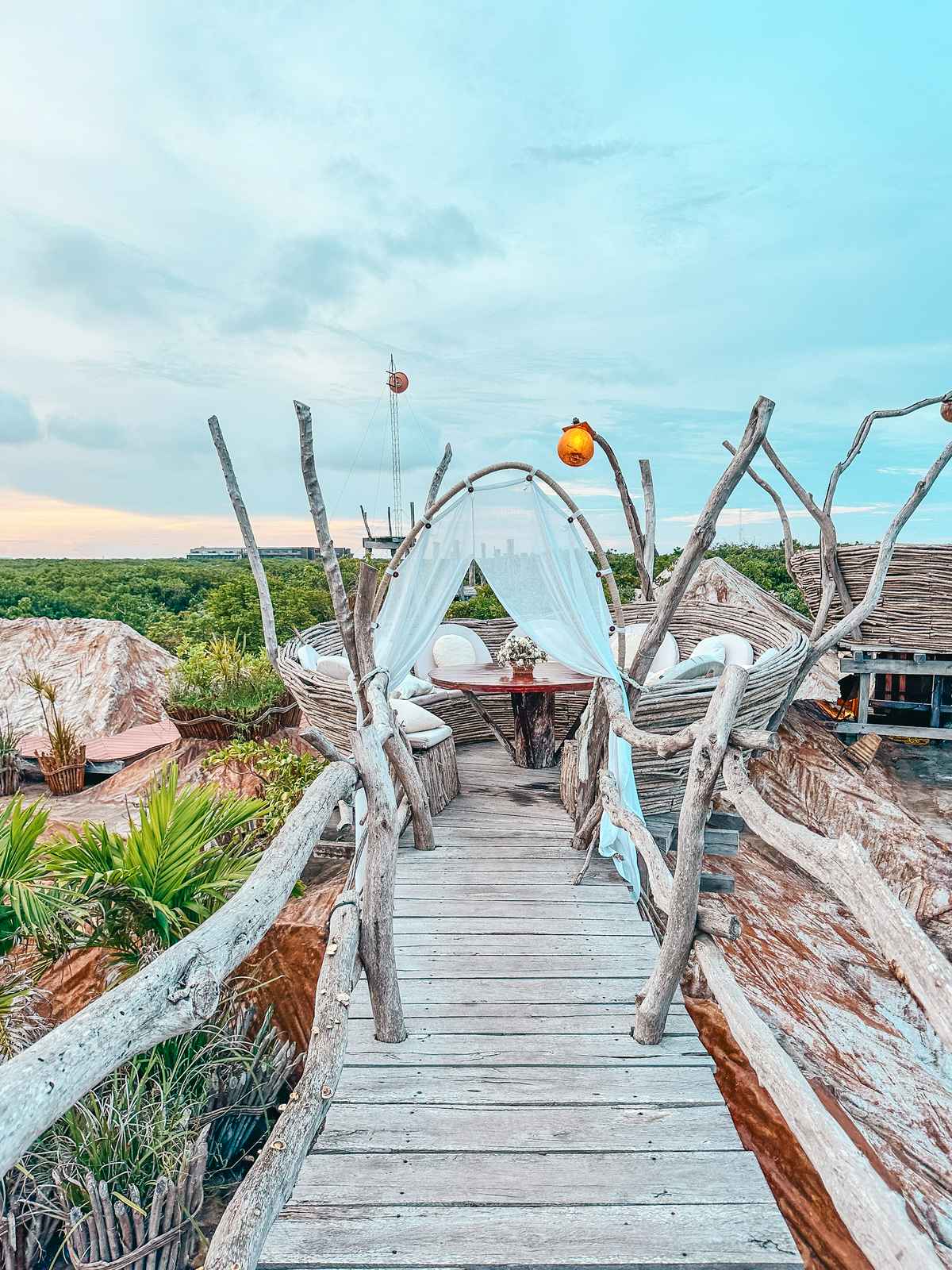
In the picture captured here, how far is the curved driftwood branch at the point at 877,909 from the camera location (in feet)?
4.15

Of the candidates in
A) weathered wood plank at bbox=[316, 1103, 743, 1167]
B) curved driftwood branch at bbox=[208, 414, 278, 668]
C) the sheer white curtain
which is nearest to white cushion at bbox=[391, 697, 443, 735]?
the sheer white curtain

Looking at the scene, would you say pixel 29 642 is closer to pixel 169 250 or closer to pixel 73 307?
pixel 73 307

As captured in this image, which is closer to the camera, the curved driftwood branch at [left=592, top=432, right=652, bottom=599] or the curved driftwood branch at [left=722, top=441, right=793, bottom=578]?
the curved driftwood branch at [left=722, top=441, right=793, bottom=578]

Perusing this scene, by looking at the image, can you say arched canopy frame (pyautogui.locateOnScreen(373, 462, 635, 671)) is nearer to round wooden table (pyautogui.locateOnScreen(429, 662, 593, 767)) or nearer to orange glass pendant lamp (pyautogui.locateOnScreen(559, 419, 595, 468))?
round wooden table (pyautogui.locateOnScreen(429, 662, 593, 767))

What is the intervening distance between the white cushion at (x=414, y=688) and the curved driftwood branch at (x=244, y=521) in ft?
3.50

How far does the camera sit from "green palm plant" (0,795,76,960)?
2.80m

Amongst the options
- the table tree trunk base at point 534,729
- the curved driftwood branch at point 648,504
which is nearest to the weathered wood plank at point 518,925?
the table tree trunk base at point 534,729

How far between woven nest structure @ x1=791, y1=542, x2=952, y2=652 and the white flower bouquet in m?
2.59

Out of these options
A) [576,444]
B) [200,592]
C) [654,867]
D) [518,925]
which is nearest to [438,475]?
[576,444]

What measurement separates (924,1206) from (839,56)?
717 cm

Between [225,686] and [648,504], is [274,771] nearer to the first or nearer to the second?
[225,686]

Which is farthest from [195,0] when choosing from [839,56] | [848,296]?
[848,296]

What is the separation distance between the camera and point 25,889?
2.82 m

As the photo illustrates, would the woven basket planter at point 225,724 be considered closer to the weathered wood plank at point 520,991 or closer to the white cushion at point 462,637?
the white cushion at point 462,637
